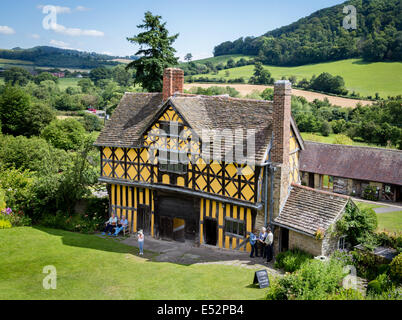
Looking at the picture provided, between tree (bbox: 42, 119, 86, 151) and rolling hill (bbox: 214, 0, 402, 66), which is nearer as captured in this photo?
tree (bbox: 42, 119, 86, 151)

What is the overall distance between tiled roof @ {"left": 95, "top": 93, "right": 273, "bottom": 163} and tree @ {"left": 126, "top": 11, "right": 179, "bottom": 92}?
29.7 feet

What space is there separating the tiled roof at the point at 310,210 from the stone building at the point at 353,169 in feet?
67.7

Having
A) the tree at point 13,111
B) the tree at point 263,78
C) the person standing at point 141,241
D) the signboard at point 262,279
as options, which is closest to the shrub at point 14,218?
the person standing at point 141,241

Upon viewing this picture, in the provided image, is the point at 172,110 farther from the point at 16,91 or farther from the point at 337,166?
the point at 16,91

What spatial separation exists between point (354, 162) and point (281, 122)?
2333 cm

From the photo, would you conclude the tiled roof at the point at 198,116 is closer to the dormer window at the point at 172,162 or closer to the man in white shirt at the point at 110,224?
the dormer window at the point at 172,162

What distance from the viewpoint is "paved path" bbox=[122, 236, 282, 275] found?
16.3 metres

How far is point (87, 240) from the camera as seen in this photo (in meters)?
19.9

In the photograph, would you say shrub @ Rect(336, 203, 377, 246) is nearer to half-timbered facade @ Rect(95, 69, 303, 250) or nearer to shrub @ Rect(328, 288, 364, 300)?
half-timbered facade @ Rect(95, 69, 303, 250)

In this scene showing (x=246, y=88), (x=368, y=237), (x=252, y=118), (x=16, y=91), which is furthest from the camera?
(x=246, y=88)

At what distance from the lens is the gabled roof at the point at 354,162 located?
1374 inches

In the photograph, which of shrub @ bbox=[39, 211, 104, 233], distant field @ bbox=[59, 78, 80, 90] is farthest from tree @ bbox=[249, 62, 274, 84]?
shrub @ bbox=[39, 211, 104, 233]

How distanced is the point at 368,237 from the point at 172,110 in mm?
10788
